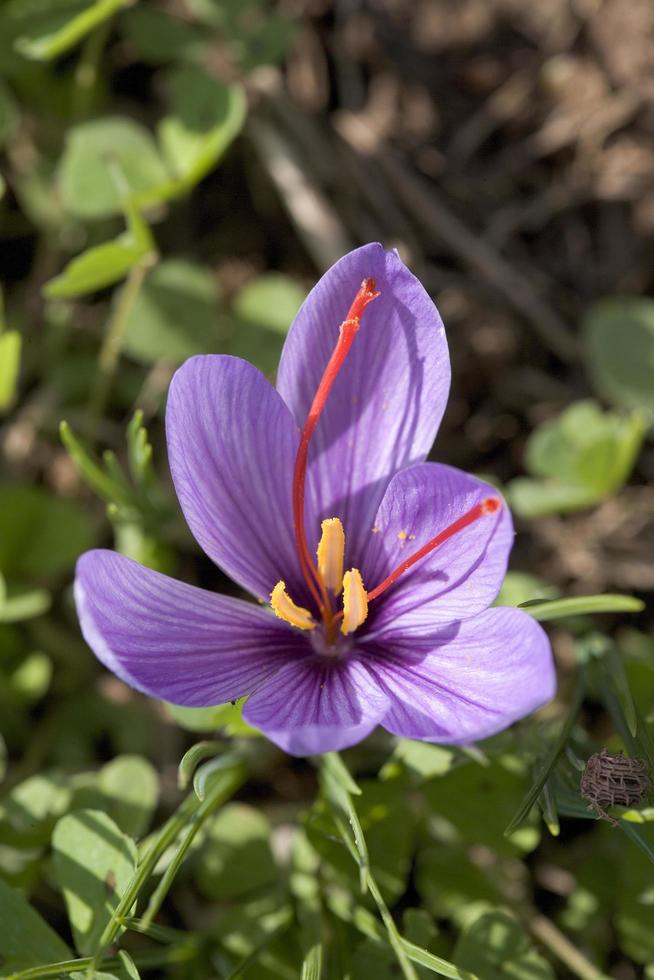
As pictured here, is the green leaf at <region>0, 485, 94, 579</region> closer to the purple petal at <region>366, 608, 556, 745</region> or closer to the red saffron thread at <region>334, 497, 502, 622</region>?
the red saffron thread at <region>334, 497, 502, 622</region>

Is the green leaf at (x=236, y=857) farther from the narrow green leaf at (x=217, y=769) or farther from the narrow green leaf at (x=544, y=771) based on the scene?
the narrow green leaf at (x=544, y=771)

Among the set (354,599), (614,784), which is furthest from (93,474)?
(614,784)

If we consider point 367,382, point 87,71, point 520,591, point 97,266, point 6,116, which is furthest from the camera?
point 87,71

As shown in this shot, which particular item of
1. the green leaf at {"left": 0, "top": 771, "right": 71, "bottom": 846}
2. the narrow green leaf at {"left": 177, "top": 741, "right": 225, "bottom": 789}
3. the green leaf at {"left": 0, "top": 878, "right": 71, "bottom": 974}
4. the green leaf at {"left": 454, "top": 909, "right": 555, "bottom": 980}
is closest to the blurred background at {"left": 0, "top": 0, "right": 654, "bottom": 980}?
the green leaf at {"left": 0, "top": 771, "right": 71, "bottom": 846}

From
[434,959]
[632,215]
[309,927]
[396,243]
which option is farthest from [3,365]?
[632,215]

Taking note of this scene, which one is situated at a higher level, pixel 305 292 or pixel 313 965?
pixel 305 292

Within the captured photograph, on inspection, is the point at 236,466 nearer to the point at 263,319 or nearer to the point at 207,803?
the point at 207,803

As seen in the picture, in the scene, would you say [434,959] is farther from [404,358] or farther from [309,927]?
[404,358]

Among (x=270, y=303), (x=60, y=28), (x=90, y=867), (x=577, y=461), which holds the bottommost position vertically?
(x=577, y=461)
